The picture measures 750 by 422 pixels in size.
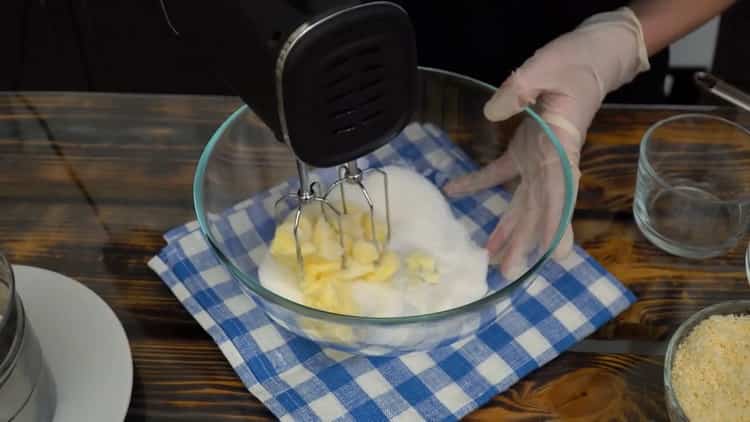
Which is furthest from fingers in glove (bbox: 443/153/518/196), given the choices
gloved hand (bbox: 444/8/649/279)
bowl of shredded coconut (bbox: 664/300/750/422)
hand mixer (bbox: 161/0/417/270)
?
hand mixer (bbox: 161/0/417/270)

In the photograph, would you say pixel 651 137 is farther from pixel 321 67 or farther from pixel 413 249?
pixel 321 67

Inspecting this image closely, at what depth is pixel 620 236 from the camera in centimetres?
86

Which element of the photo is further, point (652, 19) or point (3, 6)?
point (3, 6)

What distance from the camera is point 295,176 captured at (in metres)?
0.91

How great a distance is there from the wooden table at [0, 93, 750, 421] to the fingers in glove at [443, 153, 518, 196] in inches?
3.3

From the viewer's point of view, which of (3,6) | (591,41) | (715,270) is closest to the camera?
(715,270)

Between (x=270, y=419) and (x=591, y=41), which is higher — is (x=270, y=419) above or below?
below

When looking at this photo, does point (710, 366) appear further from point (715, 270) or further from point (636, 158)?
point (636, 158)

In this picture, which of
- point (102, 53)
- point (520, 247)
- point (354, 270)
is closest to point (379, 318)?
point (354, 270)

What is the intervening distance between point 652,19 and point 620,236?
10.8 inches

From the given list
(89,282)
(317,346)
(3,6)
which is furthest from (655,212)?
(3,6)

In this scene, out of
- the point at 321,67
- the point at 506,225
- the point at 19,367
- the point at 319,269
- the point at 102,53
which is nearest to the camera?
the point at 321,67

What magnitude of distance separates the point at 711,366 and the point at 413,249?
28 cm

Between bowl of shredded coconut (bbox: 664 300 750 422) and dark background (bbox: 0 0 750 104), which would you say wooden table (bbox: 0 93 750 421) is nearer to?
bowl of shredded coconut (bbox: 664 300 750 422)
